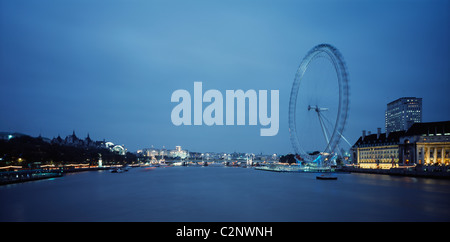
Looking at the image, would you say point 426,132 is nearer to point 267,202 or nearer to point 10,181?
point 267,202

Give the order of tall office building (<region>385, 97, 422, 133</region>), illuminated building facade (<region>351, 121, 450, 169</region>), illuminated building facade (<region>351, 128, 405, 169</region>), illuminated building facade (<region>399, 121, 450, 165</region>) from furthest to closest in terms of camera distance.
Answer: tall office building (<region>385, 97, 422, 133</region>) < illuminated building facade (<region>351, 128, 405, 169</region>) < illuminated building facade (<region>351, 121, 450, 169</region>) < illuminated building facade (<region>399, 121, 450, 165</region>)

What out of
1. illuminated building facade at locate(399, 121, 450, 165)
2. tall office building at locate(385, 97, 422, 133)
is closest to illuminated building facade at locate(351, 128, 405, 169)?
illuminated building facade at locate(399, 121, 450, 165)

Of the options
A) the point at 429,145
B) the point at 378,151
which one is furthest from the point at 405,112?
the point at 429,145

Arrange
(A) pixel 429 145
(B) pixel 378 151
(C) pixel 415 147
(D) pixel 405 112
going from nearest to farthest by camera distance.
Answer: (A) pixel 429 145 → (C) pixel 415 147 → (B) pixel 378 151 → (D) pixel 405 112

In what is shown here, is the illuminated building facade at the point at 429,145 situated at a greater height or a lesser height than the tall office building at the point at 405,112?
lesser

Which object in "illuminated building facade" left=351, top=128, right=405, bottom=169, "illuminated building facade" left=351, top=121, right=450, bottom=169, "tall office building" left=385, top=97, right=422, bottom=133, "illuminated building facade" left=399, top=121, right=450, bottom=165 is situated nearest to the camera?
"illuminated building facade" left=399, top=121, right=450, bottom=165

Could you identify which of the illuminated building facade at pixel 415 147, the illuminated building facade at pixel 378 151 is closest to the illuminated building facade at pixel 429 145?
the illuminated building facade at pixel 415 147

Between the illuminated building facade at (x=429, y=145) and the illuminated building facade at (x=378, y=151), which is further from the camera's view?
the illuminated building facade at (x=378, y=151)

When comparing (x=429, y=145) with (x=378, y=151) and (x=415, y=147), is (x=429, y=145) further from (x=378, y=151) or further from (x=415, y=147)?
(x=378, y=151)

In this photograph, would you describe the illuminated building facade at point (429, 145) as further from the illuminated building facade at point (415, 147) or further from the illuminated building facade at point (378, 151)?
the illuminated building facade at point (378, 151)

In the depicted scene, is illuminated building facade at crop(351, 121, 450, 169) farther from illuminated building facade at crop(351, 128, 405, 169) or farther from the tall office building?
the tall office building

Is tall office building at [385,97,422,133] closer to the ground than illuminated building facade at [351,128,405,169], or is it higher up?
higher up

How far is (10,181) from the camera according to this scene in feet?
126

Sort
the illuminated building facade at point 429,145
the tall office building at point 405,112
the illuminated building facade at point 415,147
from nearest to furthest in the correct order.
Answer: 1. the illuminated building facade at point 429,145
2. the illuminated building facade at point 415,147
3. the tall office building at point 405,112
